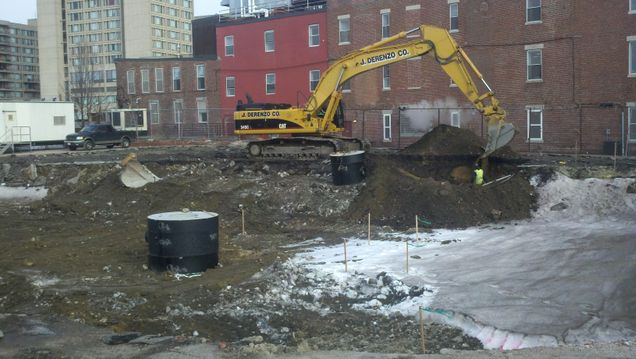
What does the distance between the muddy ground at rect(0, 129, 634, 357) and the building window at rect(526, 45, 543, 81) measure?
17.5m

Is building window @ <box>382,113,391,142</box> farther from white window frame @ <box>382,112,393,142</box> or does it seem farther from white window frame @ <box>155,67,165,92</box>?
white window frame @ <box>155,67,165,92</box>

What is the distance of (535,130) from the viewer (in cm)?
3750

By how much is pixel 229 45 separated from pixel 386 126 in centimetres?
1621

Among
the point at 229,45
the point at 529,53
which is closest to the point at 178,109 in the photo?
the point at 229,45

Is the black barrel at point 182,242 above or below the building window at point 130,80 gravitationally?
below

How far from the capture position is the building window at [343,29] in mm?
46031

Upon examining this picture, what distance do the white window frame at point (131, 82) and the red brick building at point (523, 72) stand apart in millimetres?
24067

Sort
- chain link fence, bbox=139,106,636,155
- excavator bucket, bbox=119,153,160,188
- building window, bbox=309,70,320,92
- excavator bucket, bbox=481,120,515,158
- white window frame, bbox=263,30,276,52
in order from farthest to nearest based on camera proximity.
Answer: white window frame, bbox=263,30,276,52 → building window, bbox=309,70,320,92 → chain link fence, bbox=139,106,636,155 → excavator bucket, bbox=119,153,160,188 → excavator bucket, bbox=481,120,515,158

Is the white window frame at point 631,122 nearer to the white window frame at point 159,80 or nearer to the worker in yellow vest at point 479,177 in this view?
the worker in yellow vest at point 479,177

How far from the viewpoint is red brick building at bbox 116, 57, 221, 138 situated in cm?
5562

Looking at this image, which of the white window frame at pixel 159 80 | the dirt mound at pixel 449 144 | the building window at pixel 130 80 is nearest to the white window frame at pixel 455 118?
the dirt mound at pixel 449 144

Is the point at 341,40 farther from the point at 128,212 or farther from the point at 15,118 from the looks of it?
the point at 128,212

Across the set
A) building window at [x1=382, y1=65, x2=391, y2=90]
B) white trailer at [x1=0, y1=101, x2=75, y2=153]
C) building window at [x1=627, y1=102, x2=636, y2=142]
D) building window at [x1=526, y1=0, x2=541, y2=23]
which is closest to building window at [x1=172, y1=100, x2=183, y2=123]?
white trailer at [x1=0, y1=101, x2=75, y2=153]

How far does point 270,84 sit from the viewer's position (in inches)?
2028
